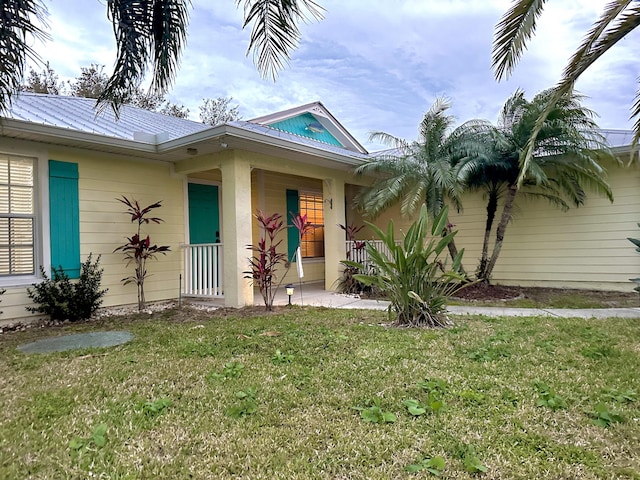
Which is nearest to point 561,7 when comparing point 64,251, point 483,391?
point 483,391

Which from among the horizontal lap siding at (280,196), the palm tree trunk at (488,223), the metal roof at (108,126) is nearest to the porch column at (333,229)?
the metal roof at (108,126)

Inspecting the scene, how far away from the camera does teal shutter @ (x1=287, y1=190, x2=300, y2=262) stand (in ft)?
32.0

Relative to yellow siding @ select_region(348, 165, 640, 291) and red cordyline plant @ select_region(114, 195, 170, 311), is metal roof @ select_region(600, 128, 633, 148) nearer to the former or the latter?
yellow siding @ select_region(348, 165, 640, 291)

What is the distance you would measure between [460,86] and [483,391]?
894 cm

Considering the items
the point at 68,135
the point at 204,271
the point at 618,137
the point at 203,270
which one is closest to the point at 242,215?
the point at 204,271

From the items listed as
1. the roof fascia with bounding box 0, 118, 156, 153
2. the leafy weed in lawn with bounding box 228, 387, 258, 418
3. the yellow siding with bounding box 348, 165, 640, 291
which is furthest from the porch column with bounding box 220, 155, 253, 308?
the yellow siding with bounding box 348, 165, 640, 291

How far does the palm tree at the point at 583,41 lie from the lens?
4176mm

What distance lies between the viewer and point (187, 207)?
7.73 meters

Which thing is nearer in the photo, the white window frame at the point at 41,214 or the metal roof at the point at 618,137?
the white window frame at the point at 41,214

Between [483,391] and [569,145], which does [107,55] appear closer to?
[483,391]

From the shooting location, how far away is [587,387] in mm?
2963

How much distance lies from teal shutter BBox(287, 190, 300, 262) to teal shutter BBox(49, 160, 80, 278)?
4589 mm

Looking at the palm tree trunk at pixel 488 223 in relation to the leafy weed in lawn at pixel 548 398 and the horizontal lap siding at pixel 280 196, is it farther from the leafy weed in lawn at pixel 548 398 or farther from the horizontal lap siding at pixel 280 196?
the leafy weed in lawn at pixel 548 398

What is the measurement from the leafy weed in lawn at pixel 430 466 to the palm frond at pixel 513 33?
447 centimetres
